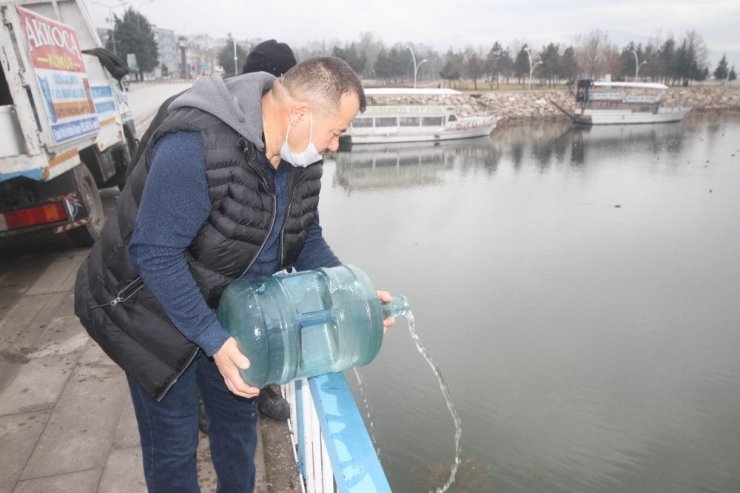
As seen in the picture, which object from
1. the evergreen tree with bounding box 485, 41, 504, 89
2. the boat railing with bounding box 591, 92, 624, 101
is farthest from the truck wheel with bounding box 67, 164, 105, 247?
the evergreen tree with bounding box 485, 41, 504, 89

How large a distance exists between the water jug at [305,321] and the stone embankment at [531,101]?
30.6 metres

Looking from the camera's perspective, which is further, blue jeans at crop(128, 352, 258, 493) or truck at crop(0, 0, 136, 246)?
truck at crop(0, 0, 136, 246)

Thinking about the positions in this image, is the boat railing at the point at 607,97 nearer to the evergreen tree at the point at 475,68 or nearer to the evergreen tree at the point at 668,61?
the evergreen tree at the point at 475,68

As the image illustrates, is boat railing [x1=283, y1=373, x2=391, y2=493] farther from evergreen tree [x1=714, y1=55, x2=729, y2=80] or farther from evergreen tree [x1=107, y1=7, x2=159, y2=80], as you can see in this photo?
evergreen tree [x1=714, y1=55, x2=729, y2=80]

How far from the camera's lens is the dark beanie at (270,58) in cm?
347

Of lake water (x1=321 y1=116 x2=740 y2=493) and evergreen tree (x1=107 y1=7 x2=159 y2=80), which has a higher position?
evergreen tree (x1=107 y1=7 x2=159 y2=80)

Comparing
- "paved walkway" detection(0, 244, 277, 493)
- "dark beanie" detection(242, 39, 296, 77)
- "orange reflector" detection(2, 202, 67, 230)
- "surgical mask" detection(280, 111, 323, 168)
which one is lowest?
"paved walkway" detection(0, 244, 277, 493)

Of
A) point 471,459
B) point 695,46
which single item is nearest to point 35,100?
point 471,459

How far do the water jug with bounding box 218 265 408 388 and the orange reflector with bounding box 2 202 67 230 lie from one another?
413 cm

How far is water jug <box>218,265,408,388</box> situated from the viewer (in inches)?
63.7

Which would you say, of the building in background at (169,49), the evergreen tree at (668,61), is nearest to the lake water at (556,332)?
the evergreen tree at (668,61)

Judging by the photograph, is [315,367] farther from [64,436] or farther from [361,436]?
[64,436]

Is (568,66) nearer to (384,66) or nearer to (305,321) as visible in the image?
(384,66)

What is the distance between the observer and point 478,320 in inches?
325
